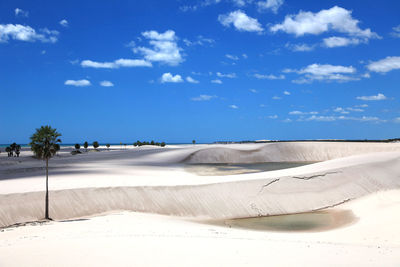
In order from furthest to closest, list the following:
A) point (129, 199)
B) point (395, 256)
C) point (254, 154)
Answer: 1. point (254, 154)
2. point (129, 199)
3. point (395, 256)

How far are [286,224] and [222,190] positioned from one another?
591cm

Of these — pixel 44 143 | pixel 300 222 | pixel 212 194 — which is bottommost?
pixel 300 222

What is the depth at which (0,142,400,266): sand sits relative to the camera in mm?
9836

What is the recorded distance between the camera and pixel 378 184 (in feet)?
94.4

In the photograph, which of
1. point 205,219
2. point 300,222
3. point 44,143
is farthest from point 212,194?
point 44,143

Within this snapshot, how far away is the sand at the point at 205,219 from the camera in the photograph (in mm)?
9836

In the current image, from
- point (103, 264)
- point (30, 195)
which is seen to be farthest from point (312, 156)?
point (103, 264)

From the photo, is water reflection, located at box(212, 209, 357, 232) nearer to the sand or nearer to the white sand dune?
the sand

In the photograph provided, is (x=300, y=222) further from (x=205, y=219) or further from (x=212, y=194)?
(x=212, y=194)

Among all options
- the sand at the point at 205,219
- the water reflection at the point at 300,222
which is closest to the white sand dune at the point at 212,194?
the sand at the point at 205,219

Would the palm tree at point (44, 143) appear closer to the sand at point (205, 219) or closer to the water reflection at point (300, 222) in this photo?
the sand at point (205, 219)

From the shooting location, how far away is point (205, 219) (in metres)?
22.1

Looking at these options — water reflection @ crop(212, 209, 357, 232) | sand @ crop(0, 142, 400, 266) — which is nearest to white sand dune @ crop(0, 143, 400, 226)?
sand @ crop(0, 142, 400, 266)

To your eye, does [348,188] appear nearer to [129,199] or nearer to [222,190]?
[222,190]
